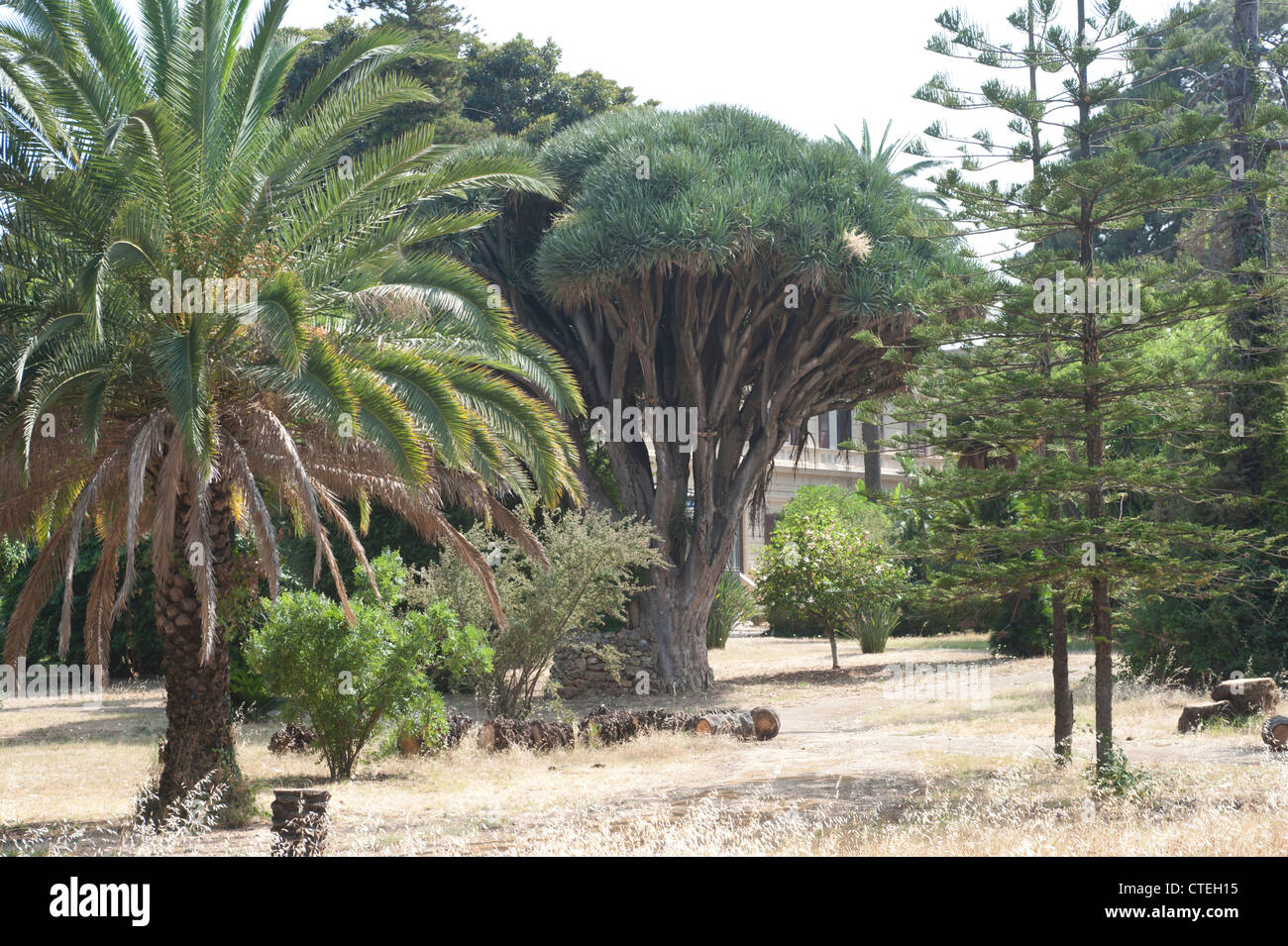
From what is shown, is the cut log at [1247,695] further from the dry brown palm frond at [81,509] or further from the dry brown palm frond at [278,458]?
the dry brown palm frond at [81,509]

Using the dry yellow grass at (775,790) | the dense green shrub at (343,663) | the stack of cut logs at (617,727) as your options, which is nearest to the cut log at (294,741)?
the dry yellow grass at (775,790)

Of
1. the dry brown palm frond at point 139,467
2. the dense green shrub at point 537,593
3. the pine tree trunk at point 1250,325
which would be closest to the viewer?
the dry brown palm frond at point 139,467

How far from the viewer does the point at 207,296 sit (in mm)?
8648

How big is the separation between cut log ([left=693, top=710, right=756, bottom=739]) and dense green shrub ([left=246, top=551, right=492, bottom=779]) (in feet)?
11.4

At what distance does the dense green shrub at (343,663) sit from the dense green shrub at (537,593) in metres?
1.71

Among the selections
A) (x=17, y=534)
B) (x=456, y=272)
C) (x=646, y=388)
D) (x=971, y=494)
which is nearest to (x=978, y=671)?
(x=646, y=388)

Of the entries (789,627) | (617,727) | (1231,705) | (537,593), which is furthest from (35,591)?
(789,627)

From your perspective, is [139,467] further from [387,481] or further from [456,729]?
[456,729]

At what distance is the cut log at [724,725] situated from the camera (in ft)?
44.8

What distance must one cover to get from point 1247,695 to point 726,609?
1567 centimetres

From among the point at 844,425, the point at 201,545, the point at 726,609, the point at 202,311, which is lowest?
the point at 726,609

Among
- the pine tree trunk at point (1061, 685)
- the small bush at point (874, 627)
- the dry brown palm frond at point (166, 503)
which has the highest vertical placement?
the dry brown palm frond at point (166, 503)

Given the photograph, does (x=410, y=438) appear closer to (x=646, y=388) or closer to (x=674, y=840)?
(x=674, y=840)
